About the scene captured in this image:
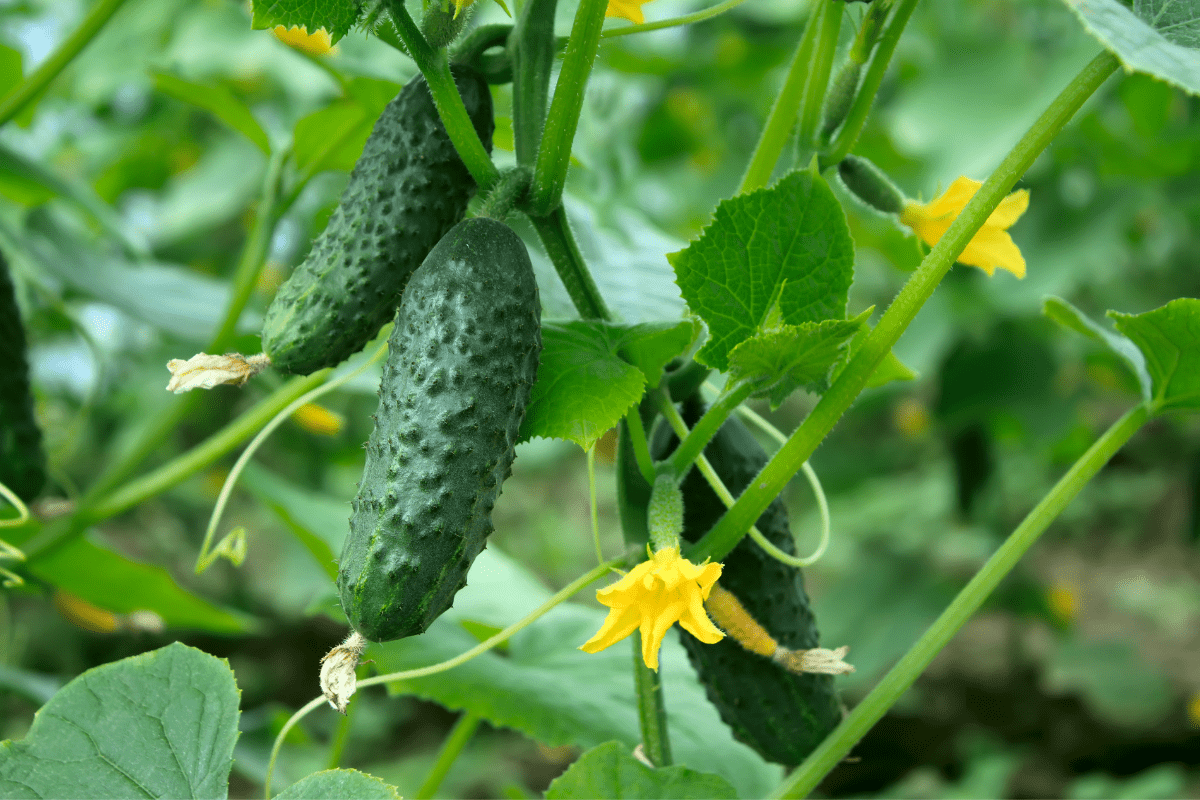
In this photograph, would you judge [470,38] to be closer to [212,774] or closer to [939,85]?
[212,774]

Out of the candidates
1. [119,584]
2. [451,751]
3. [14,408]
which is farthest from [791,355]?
[119,584]

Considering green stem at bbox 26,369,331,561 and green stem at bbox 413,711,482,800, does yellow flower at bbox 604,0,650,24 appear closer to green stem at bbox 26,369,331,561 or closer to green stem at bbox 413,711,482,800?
green stem at bbox 26,369,331,561

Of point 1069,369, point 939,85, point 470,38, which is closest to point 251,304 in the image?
point 470,38

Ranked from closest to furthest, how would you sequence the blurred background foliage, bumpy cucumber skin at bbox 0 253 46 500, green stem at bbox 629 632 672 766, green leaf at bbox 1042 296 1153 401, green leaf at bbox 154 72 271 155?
green stem at bbox 629 632 672 766
green leaf at bbox 1042 296 1153 401
bumpy cucumber skin at bbox 0 253 46 500
green leaf at bbox 154 72 271 155
the blurred background foliage

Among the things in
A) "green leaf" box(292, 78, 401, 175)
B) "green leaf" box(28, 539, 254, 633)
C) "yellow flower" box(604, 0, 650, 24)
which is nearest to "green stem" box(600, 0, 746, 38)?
"yellow flower" box(604, 0, 650, 24)

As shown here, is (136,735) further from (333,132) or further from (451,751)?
(333,132)
